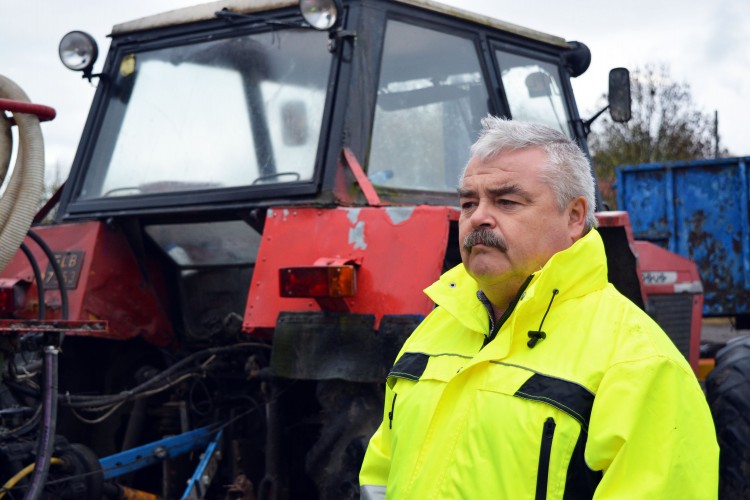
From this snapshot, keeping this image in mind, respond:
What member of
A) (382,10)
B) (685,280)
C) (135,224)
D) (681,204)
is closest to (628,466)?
(382,10)

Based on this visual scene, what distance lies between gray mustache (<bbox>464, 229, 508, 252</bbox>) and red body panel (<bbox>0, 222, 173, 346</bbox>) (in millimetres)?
2430

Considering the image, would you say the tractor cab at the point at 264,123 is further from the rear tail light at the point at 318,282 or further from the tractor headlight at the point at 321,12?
the rear tail light at the point at 318,282

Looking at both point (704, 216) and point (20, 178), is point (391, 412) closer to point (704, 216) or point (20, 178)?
point (20, 178)

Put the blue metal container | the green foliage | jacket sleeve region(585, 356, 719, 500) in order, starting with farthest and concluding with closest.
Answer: the green foliage < the blue metal container < jacket sleeve region(585, 356, 719, 500)

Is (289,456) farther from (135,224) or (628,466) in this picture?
(628,466)

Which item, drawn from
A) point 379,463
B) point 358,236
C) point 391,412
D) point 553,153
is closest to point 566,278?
point 553,153

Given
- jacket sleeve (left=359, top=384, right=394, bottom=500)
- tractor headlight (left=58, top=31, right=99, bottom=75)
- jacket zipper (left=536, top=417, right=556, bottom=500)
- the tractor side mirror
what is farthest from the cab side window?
jacket zipper (left=536, top=417, right=556, bottom=500)

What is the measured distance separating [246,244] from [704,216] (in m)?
5.82

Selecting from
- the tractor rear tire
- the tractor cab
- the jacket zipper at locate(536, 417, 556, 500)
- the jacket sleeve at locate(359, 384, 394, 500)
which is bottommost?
the tractor rear tire

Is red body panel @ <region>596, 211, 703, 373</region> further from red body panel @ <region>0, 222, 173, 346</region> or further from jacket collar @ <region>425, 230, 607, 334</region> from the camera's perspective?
jacket collar @ <region>425, 230, 607, 334</region>

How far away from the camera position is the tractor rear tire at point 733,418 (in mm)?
3893

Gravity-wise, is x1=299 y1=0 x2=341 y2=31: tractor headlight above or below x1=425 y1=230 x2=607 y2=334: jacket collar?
above

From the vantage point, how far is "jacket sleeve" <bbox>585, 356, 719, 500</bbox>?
1614 mm

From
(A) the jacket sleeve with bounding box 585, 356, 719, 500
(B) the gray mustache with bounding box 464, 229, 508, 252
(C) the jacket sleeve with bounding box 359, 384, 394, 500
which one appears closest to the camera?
(A) the jacket sleeve with bounding box 585, 356, 719, 500
